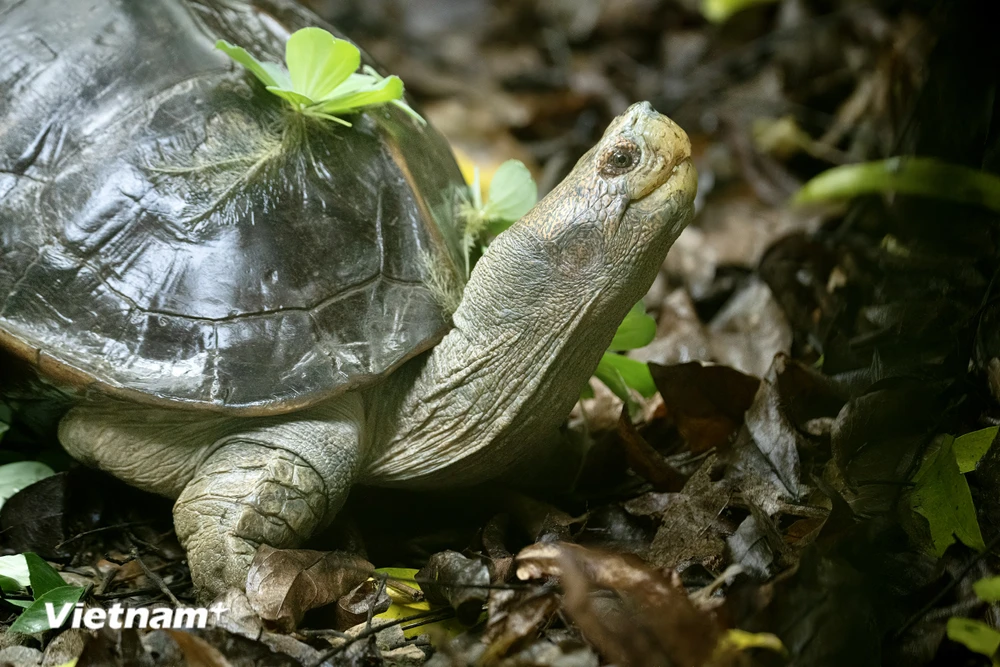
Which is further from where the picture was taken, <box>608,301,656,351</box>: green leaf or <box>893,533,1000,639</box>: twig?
<box>608,301,656,351</box>: green leaf

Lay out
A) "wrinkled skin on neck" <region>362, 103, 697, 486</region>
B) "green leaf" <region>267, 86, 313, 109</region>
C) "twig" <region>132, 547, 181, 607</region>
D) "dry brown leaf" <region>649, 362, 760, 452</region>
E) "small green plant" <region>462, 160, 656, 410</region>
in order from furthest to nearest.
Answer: "small green plant" <region>462, 160, 656, 410</region>, "dry brown leaf" <region>649, 362, 760, 452</region>, "green leaf" <region>267, 86, 313, 109</region>, "wrinkled skin on neck" <region>362, 103, 697, 486</region>, "twig" <region>132, 547, 181, 607</region>

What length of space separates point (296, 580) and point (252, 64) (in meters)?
1.55

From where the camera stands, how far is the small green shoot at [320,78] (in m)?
2.59

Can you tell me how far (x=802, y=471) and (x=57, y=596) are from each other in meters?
2.12

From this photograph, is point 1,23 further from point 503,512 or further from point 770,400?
point 770,400

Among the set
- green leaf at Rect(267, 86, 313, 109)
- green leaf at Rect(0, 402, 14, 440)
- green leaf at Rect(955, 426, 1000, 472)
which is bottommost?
green leaf at Rect(955, 426, 1000, 472)

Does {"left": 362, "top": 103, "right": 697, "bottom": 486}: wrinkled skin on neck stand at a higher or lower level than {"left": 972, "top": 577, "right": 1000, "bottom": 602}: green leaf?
higher

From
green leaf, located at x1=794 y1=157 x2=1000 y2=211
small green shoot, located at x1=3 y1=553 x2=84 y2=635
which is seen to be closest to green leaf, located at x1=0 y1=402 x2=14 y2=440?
small green shoot, located at x1=3 y1=553 x2=84 y2=635

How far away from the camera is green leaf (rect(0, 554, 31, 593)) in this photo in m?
2.38

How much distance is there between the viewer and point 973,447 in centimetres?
231

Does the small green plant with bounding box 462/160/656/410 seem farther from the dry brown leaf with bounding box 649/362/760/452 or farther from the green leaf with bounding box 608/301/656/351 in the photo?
the dry brown leaf with bounding box 649/362/760/452

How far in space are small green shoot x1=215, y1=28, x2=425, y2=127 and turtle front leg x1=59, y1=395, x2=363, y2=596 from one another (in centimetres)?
95

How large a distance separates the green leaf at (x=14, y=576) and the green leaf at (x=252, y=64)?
1571 millimetres

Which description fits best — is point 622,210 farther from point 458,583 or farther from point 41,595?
point 41,595
